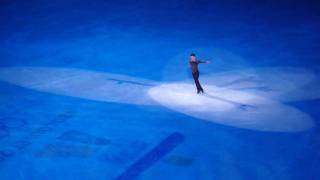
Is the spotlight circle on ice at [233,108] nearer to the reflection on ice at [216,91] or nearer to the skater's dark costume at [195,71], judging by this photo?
the reflection on ice at [216,91]

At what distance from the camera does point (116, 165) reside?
30.6 ft

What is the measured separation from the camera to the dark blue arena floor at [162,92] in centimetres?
931

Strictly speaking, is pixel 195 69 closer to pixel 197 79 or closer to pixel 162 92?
pixel 197 79

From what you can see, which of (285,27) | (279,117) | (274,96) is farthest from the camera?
(285,27)

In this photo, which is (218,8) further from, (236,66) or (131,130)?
(131,130)

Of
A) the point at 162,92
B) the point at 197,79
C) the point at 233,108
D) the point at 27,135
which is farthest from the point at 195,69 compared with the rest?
the point at 27,135

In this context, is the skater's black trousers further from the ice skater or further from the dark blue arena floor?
the dark blue arena floor

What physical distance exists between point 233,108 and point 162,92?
2.48 meters

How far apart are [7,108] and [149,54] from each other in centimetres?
583

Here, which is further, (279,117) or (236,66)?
(236,66)

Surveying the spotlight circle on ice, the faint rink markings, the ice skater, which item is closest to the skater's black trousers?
the ice skater

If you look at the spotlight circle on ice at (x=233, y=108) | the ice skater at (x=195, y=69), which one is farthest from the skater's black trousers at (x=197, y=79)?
the spotlight circle on ice at (x=233, y=108)

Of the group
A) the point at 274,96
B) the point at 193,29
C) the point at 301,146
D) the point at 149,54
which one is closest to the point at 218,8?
the point at 193,29

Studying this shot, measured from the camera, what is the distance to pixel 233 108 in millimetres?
11500
